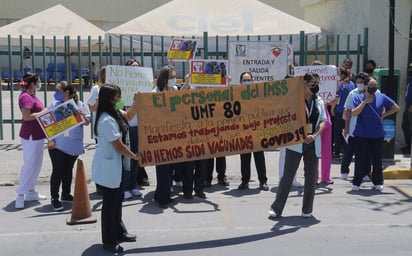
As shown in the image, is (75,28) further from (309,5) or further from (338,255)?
(338,255)

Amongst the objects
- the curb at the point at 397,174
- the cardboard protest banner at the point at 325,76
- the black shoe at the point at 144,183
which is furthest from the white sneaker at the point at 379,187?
the black shoe at the point at 144,183

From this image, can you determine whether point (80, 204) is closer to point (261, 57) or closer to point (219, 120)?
point (219, 120)

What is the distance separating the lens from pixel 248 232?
6.56 meters

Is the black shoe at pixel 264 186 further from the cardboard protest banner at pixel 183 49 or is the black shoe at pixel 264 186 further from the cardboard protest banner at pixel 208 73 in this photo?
the cardboard protest banner at pixel 183 49

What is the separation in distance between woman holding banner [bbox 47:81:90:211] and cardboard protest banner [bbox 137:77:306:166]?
1.28 metres

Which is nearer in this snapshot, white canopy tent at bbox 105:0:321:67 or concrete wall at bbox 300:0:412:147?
concrete wall at bbox 300:0:412:147

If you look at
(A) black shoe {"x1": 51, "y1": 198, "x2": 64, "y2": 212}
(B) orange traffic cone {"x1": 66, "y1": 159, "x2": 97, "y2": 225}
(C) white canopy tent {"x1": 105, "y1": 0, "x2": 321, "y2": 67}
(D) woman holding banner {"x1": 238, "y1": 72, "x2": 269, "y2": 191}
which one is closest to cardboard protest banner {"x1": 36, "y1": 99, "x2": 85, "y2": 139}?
(B) orange traffic cone {"x1": 66, "y1": 159, "x2": 97, "y2": 225}

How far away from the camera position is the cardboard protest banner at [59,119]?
7.23 meters

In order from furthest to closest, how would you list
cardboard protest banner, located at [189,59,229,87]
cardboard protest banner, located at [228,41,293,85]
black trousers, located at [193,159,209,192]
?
cardboard protest banner, located at [228,41,293,85]
cardboard protest banner, located at [189,59,229,87]
black trousers, located at [193,159,209,192]

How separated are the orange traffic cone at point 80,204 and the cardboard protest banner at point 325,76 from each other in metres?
4.48

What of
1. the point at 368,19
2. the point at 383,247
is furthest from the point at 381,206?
the point at 368,19

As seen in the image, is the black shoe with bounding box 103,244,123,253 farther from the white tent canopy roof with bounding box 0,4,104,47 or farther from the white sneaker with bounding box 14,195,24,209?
the white tent canopy roof with bounding box 0,4,104,47

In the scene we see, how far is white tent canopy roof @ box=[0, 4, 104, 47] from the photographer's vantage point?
16.6 m

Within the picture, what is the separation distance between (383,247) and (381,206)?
1.85 meters
